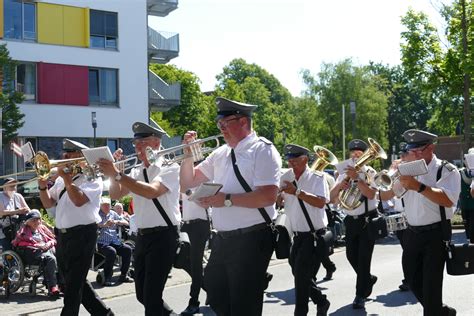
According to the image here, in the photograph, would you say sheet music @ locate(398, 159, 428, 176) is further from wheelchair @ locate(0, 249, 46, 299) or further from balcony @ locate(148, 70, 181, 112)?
balcony @ locate(148, 70, 181, 112)

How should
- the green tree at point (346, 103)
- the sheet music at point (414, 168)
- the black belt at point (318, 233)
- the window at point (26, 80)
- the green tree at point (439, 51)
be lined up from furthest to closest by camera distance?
the green tree at point (346, 103) < the window at point (26, 80) < the green tree at point (439, 51) < the black belt at point (318, 233) < the sheet music at point (414, 168)

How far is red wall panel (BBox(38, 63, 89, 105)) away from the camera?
101 feet

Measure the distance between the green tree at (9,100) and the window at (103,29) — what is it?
554 centimetres

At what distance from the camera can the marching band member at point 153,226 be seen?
661 centimetres

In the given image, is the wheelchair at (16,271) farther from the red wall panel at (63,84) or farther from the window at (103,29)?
the window at (103,29)

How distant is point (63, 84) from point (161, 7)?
6.86 metres

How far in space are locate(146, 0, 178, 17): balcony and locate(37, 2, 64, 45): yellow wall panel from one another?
15.3ft

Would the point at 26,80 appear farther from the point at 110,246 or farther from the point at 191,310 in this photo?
the point at 191,310

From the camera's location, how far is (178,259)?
279 inches

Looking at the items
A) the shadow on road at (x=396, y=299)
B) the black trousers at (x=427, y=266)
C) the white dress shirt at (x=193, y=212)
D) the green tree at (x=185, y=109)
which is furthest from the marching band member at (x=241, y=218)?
the green tree at (x=185, y=109)

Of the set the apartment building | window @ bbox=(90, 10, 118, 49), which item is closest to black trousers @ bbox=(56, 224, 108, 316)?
the apartment building

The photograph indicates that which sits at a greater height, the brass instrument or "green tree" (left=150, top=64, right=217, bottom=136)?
"green tree" (left=150, top=64, right=217, bottom=136)

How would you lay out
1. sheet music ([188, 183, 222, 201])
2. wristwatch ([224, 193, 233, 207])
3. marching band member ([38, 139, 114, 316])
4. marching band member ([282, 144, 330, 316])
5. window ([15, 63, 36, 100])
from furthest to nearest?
window ([15, 63, 36, 100]) → marching band member ([282, 144, 330, 316]) → marching band member ([38, 139, 114, 316]) → wristwatch ([224, 193, 233, 207]) → sheet music ([188, 183, 222, 201])

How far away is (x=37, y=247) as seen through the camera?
10930 mm
